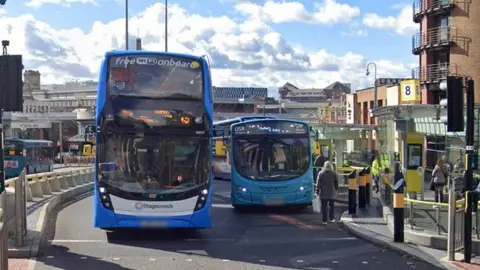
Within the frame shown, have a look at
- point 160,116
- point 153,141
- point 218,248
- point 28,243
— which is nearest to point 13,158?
point 153,141

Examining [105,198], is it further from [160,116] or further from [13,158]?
[13,158]

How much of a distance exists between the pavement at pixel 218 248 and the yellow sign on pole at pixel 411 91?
35683 mm

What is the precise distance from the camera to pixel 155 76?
1318cm

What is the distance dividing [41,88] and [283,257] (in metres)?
151

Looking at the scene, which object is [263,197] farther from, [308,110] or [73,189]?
[308,110]

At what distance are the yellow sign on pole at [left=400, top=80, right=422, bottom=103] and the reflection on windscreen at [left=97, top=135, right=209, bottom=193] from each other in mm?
39694

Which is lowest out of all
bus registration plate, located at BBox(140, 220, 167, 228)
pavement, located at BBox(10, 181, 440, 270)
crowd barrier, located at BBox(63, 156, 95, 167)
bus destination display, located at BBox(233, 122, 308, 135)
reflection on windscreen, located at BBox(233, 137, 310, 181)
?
crowd barrier, located at BBox(63, 156, 95, 167)

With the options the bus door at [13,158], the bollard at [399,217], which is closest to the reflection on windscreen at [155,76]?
the bollard at [399,217]

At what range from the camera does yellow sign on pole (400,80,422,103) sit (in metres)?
50.2

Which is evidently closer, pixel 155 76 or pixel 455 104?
pixel 455 104

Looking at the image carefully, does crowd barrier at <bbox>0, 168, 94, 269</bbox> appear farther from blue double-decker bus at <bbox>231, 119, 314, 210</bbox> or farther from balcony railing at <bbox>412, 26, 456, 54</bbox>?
balcony railing at <bbox>412, 26, 456, 54</bbox>

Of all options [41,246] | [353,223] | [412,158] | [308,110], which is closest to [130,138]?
[41,246]

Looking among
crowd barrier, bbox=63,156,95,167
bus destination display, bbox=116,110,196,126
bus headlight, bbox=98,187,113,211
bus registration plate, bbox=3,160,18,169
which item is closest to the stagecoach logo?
bus destination display, bbox=116,110,196,126

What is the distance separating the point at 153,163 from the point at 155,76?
181cm
